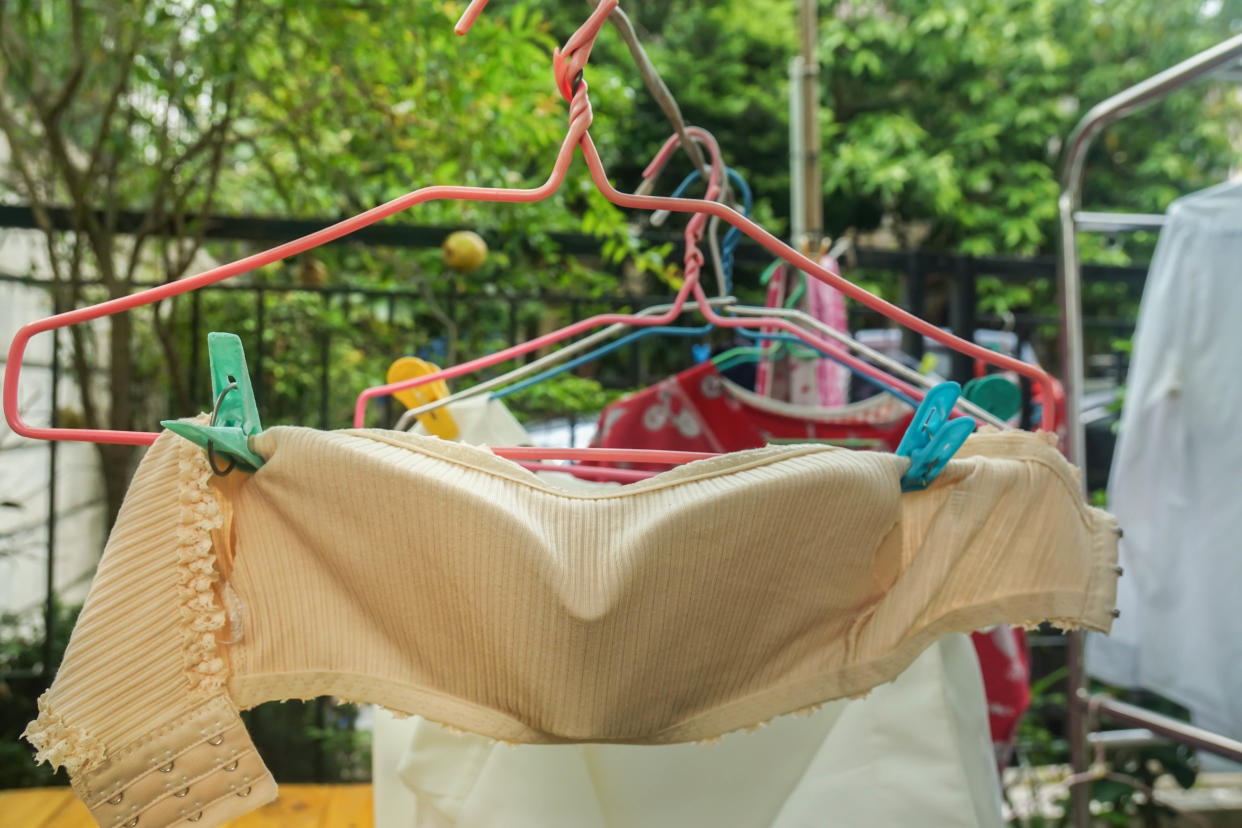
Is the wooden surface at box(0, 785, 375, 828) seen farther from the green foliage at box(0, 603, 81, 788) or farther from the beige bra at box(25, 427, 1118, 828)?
the beige bra at box(25, 427, 1118, 828)

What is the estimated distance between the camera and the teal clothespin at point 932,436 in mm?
437

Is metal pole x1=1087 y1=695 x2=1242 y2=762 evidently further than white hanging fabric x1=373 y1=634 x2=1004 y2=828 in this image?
Yes

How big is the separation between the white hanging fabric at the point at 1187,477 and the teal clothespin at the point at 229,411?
1004mm

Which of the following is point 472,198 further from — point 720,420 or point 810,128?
point 810,128

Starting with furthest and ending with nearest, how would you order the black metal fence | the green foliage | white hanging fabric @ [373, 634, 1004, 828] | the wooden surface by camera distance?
the black metal fence → the green foliage → the wooden surface → white hanging fabric @ [373, 634, 1004, 828]

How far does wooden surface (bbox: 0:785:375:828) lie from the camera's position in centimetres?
102

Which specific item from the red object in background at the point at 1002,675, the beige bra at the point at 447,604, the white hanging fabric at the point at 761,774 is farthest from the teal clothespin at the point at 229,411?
the red object in background at the point at 1002,675

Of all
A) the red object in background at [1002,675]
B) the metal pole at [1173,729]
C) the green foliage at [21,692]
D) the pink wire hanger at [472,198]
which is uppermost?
the pink wire hanger at [472,198]

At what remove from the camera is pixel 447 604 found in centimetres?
41

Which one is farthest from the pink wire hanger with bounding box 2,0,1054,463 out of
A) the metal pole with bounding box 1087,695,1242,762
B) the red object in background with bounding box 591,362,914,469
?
the metal pole with bounding box 1087,695,1242,762

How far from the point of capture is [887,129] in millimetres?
5664

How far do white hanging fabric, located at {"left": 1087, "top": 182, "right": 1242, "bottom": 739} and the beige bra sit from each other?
2.43ft

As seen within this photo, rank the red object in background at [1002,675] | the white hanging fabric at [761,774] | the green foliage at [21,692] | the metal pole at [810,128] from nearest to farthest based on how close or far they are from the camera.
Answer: the white hanging fabric at [761,774]
the red object in background at [1002,675]
the metal pole at [810,128]
the green foliage at [21,692]

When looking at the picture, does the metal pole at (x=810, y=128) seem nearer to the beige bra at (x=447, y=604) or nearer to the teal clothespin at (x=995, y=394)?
the teal clothespin at (x=995, y=394)
